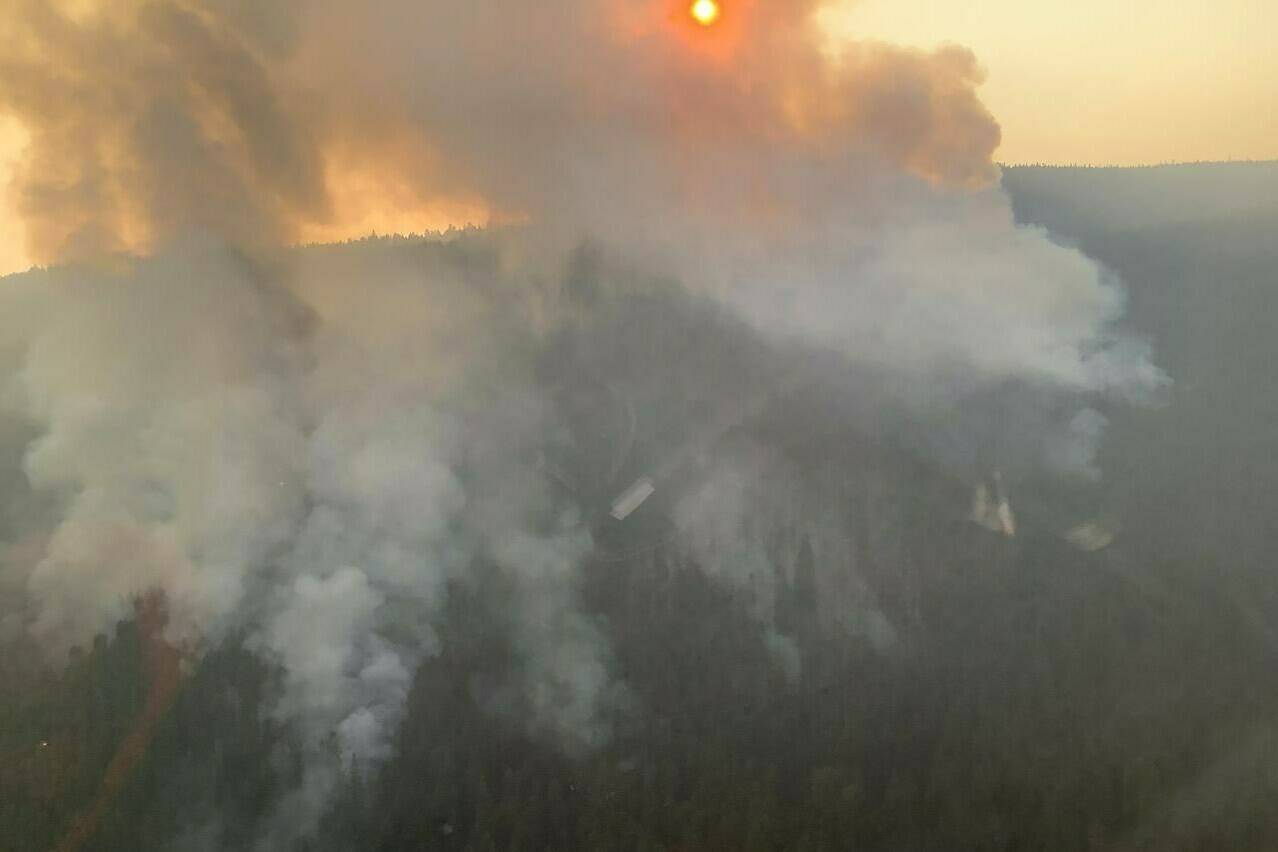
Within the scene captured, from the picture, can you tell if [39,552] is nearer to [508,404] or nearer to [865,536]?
[508,404]

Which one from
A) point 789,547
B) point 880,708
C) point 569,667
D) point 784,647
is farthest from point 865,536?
point 569,667

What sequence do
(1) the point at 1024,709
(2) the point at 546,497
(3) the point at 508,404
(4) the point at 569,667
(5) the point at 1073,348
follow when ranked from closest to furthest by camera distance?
(1) the point at 1024,709 → (4) the point at 569,667 → (2) the point at 546,497 → (3) the point at 508,404 → (5) the point at 1073,348

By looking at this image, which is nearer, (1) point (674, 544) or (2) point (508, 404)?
(1) point (674, 544)

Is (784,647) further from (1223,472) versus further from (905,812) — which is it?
(1223,472)

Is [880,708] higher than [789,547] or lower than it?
lower

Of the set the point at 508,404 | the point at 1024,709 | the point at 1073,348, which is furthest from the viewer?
the point at 1073,348

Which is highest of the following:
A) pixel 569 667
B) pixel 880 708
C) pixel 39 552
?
pixel 880 708
